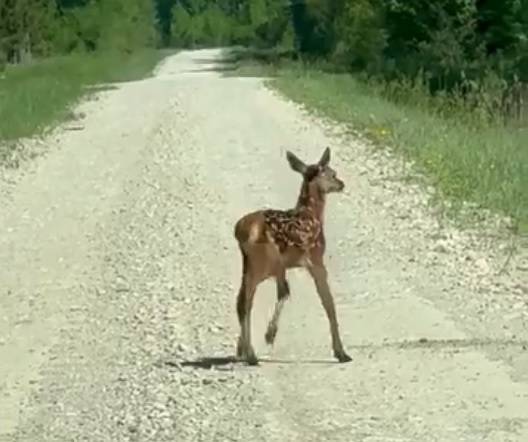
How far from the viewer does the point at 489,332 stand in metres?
9.20

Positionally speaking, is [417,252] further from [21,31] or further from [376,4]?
[21,31]

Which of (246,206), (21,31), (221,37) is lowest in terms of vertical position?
(221,37)

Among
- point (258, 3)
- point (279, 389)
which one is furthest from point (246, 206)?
point (258, 3)

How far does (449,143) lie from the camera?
19047 mm

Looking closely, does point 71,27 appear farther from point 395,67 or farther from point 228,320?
point 228,320

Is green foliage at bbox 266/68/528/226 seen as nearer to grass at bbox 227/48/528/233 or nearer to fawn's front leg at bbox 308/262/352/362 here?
grass at bbox 227/48/528/233

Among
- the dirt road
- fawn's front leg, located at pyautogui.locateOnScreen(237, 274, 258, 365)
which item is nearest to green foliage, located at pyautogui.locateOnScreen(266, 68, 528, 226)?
the dirt road

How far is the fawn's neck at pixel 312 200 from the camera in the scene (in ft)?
27.7

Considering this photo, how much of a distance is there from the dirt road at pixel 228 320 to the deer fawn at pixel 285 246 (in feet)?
0.93

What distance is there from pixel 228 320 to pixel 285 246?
5.67 ft

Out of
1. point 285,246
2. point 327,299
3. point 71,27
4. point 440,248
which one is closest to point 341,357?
point 327,299

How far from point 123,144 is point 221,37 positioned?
94.2 metres

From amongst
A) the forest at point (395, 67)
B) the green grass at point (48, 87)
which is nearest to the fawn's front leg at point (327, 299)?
the forest at point (395, 67)

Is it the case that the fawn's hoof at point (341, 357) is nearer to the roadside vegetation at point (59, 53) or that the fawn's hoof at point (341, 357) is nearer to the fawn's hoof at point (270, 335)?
the fawn's hoof at point (270, 335)
